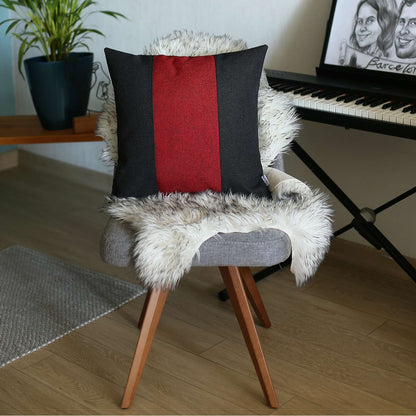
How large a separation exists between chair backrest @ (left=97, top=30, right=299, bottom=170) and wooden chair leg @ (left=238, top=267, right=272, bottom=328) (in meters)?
0.34

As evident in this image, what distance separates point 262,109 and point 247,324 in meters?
0.62

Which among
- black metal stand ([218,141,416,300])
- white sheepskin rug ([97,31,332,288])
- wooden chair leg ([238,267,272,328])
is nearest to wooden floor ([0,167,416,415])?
wooden chair leg ([238,267,272,328])

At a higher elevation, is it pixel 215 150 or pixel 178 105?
pixel 178 105

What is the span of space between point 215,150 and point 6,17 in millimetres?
2122

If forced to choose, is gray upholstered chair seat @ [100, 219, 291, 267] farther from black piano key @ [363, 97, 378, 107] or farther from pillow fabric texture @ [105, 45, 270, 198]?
black piano key @ [363, 97, 378, 107]

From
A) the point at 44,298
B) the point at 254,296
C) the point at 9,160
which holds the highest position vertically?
the point at 254,296

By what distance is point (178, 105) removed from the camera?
1.75 metres

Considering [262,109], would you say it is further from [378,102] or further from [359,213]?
[359,213]

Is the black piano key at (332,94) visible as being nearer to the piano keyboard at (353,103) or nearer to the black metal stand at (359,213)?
the piano keyboard at (353,103)

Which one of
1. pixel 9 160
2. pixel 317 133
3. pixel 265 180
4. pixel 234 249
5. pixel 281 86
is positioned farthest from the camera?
pixel 9 160

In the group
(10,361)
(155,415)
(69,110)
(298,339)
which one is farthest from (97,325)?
(69,110)

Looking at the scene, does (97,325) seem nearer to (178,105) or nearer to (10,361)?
(10,361)

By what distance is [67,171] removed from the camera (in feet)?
11.4

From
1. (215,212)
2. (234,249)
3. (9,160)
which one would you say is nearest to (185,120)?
(215,212)
